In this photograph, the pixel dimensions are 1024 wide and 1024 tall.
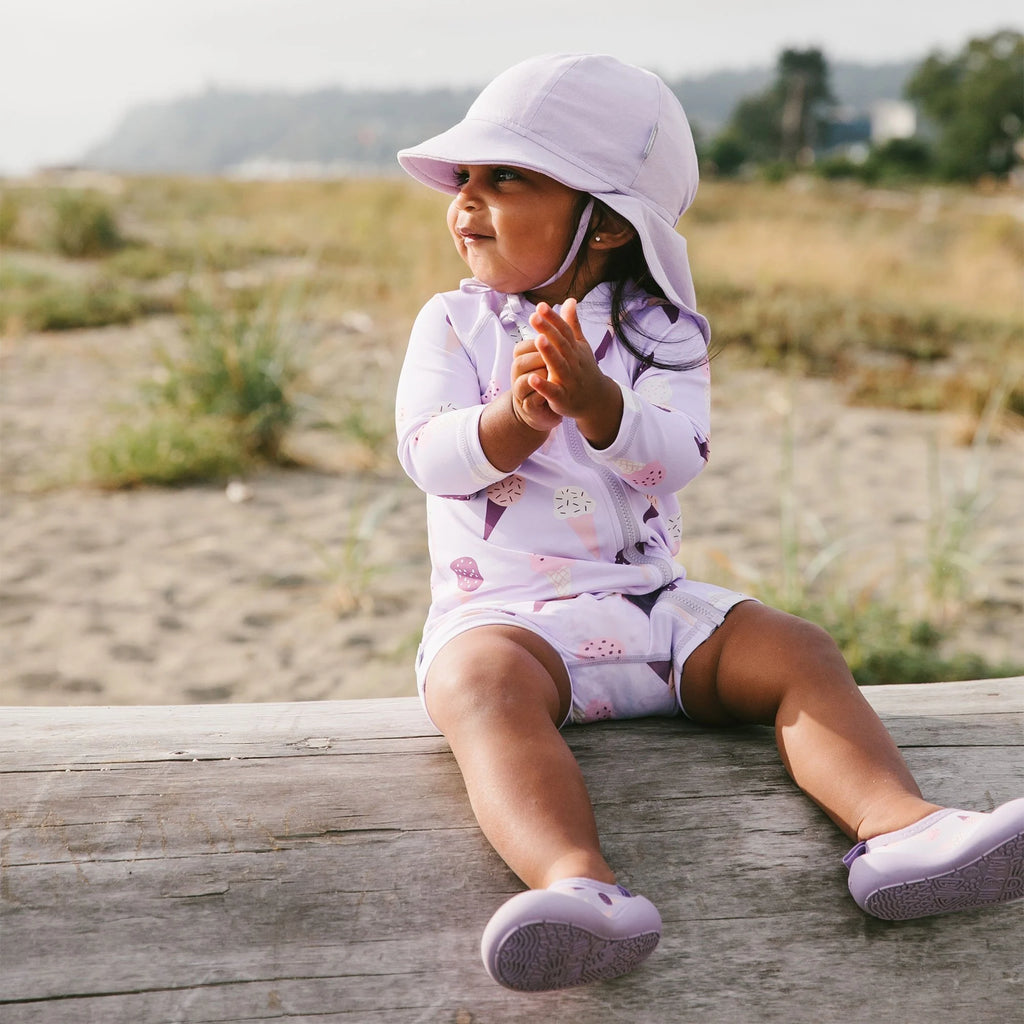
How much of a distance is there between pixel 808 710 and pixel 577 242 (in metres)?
0.83

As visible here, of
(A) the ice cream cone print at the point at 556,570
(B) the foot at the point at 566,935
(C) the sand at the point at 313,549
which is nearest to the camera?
(B) the foot at the point at 566,935

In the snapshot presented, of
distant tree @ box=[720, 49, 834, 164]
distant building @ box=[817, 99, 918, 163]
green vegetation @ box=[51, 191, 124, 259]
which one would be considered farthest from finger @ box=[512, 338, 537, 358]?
distant building @ box=[817, 99, 918, 163]

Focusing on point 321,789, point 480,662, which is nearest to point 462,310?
point 480,662

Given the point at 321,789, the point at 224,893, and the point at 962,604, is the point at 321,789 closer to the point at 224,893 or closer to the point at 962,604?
the point at 224,893

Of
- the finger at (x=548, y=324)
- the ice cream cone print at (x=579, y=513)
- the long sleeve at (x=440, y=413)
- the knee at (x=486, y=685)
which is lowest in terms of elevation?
the knee at (x=486, y=685)

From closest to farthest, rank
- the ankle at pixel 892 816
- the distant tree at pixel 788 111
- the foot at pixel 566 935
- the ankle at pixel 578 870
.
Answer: the foot at pixel 566 935, the ankle at pixel 578 870, the ankle at pixel 892 816, the distant tree at pixel 788 111

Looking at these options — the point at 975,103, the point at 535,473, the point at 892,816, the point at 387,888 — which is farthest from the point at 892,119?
the point at 387,888

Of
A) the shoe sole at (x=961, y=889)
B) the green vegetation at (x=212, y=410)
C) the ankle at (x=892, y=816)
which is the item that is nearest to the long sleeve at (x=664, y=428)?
the ankle at (x=892, y=816)

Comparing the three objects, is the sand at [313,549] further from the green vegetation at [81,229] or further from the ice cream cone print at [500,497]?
the green vegetation at [81,229]

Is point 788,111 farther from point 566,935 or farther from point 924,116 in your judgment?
point 566,935

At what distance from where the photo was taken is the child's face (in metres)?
1.78

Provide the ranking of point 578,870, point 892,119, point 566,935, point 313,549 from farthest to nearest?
1. point 892,119
2. point 313,549
3. point 578,870
4. point 566,935

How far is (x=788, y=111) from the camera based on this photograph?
74438 mm

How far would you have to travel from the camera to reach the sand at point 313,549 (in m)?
3.50
